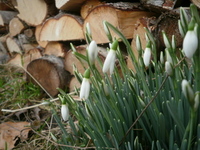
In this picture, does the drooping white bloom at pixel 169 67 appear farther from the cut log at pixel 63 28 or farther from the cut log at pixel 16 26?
the cut log at pixel 16 26

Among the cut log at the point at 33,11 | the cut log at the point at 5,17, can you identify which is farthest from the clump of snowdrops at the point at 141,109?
the cut log at the point at 5,17

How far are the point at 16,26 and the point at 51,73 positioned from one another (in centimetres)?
87

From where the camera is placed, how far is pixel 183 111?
70 centimetres

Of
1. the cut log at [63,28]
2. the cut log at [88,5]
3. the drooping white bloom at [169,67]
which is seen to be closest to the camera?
the drooping white bloom at [169,67]

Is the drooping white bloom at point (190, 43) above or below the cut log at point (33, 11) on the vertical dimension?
above

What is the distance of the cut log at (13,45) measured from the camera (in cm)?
242

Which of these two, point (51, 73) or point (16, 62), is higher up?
point (51, 73)

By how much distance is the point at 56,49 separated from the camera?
1.88 metres

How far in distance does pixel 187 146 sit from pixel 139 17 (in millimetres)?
811

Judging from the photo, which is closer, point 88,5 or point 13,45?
point 88,5

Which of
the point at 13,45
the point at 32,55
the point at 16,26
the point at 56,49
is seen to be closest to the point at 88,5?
the point at 56,49

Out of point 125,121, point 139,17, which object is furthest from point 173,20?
point 125,121

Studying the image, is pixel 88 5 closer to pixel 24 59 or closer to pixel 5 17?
pixel 24 59

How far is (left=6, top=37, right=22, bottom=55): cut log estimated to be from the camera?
2.42m
